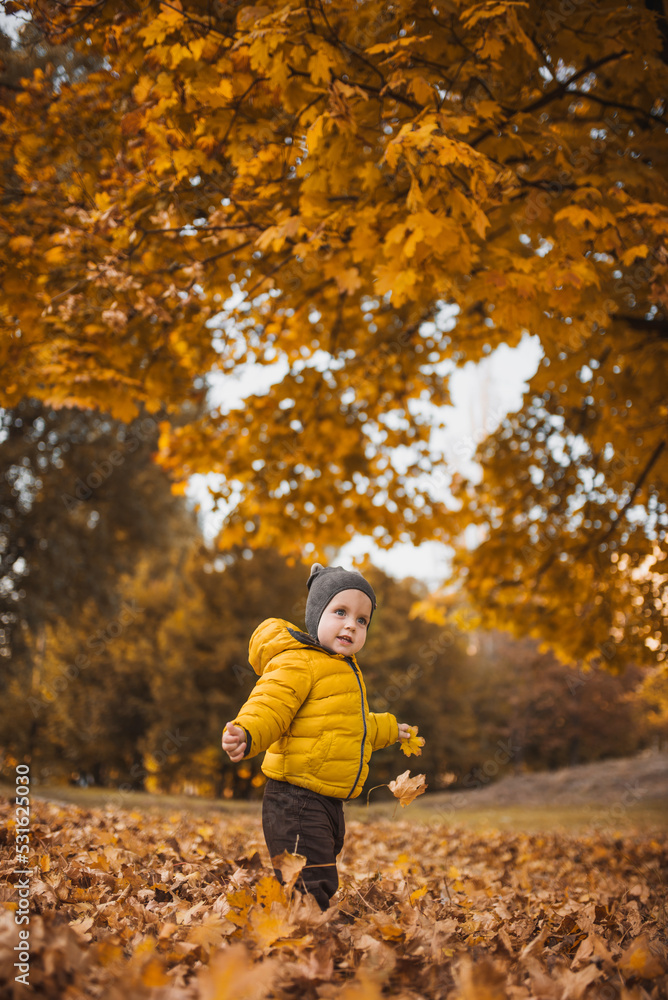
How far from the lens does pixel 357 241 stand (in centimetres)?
340

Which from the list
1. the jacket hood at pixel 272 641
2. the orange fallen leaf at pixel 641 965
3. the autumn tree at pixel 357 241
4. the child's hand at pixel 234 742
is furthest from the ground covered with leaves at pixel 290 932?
the autumn tree at pixel 357 241

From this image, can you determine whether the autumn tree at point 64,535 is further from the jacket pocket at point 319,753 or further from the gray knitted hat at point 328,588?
the jacket pocket at point 319,753

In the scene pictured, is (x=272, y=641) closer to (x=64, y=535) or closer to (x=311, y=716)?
(x=311, y=716)

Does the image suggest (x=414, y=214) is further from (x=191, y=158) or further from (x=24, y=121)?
(x=24, y=121)

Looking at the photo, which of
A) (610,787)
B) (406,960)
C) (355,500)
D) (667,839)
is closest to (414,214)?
(406,960)

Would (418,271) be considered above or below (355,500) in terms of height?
above

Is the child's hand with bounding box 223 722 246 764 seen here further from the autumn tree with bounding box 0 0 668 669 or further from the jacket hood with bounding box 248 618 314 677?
the autumn tree with bounding box 0 0 668 669

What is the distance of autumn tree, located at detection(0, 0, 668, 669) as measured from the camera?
120 inches

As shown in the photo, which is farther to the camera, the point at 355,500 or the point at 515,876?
the point at 355,500

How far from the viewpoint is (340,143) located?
3.03m

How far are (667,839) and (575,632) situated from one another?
2.46 meters

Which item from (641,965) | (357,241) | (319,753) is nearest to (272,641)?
(319,753)

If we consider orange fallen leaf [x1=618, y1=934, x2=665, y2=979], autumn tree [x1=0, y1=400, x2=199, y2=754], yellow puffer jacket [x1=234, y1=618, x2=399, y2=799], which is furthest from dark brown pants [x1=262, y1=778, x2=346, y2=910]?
autumn tree [x1=0, y1=400, x2=199, y2=754]

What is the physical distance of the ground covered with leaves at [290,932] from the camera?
1.59 meters
